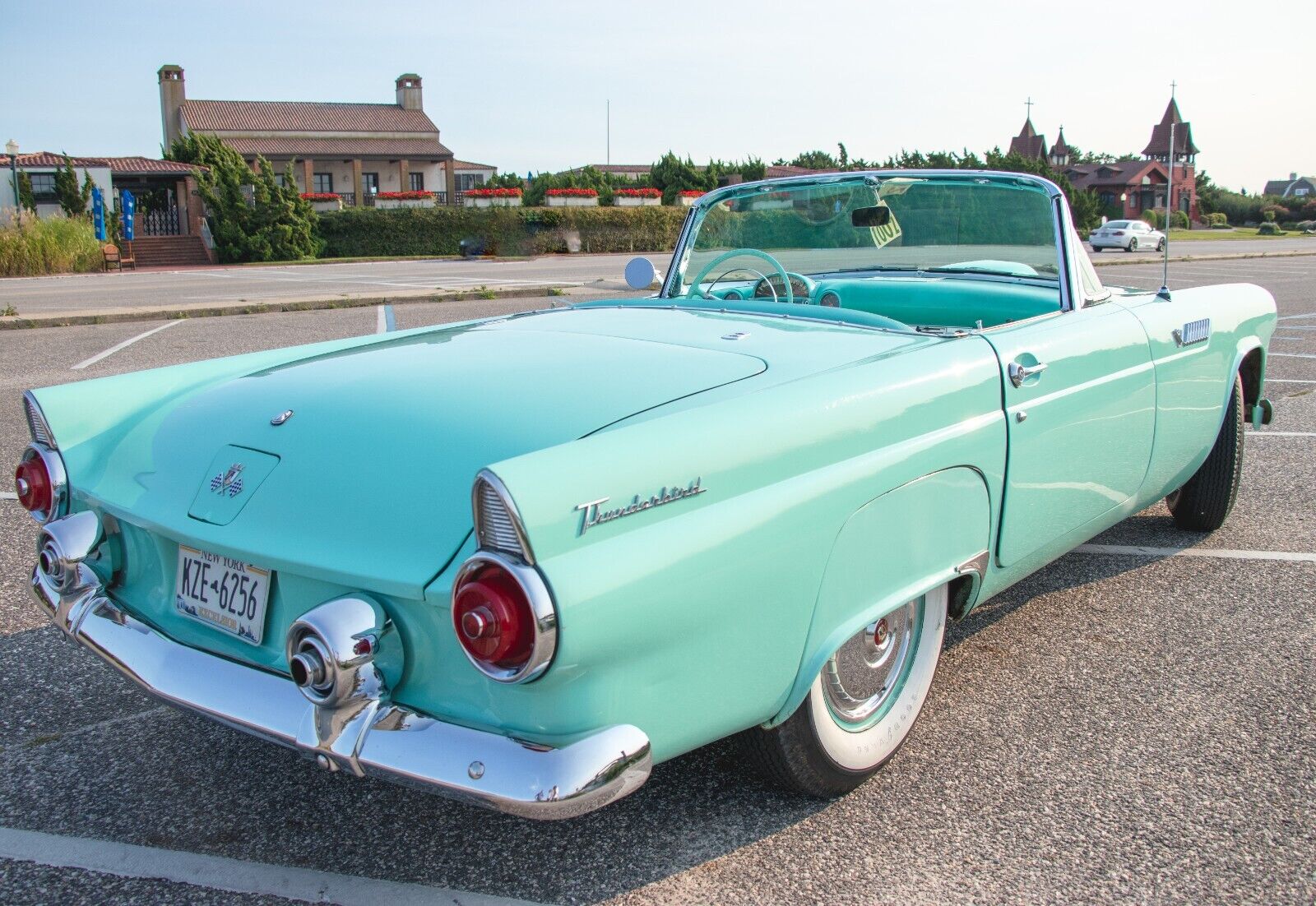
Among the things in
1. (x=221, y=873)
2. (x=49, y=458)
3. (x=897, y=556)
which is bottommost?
(x=221, y=873)

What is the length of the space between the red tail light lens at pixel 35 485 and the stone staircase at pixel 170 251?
32209 millimetres

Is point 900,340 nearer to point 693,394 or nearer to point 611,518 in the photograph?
point 693,394

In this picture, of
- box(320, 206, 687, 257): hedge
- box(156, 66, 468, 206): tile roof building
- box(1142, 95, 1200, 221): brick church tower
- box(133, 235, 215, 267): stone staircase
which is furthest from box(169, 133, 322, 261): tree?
box(1142, 95, 1200, 221): brick church tower

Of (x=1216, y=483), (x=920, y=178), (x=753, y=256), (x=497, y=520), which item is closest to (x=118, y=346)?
(x=753, y=256)

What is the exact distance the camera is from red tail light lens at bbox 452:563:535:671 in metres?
1.84

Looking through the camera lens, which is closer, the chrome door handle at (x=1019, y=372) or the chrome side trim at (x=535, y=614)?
the chrome side trim at (x=535, y=614)

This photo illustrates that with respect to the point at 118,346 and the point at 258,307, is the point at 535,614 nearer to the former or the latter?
the point at 118,346

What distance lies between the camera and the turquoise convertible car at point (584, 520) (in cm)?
188

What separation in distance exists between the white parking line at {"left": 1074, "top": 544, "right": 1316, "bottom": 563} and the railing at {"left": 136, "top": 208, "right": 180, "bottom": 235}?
37.2 m

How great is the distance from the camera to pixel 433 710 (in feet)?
6.65

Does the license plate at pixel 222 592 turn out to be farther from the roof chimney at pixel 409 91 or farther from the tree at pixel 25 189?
the roof chimney at pixel 409 91

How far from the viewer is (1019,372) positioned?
113 inches

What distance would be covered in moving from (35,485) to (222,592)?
771 millimetres

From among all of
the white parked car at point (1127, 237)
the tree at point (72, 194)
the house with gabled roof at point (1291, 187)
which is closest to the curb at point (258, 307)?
the tree at point (72, 194)
